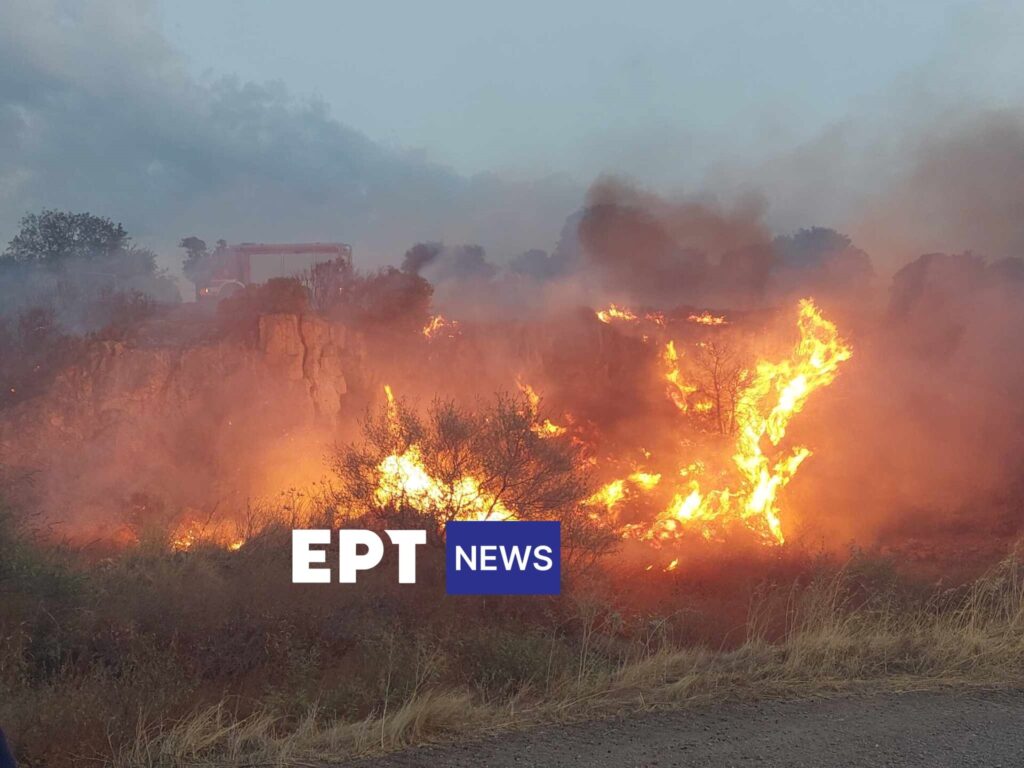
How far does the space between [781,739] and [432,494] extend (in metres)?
7.69

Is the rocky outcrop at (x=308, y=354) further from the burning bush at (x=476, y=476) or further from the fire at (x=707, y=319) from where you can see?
the burning bush at (x=476, y=476)

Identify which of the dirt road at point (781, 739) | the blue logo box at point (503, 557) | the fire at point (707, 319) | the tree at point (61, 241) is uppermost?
the tree at point (61, 241)

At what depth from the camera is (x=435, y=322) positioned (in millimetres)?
25922

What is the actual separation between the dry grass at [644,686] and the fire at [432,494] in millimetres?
4709

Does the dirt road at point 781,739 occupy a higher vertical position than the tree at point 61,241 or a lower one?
lower

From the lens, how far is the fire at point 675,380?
21688 mm

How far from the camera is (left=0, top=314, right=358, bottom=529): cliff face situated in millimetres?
20578

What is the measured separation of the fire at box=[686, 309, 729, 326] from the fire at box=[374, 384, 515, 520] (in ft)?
42.0

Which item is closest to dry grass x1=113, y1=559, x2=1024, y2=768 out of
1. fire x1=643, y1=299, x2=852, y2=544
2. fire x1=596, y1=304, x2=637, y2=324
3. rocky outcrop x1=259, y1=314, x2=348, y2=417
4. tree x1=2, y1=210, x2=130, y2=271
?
fire x1=643, y1=299, x2=852, y2=544

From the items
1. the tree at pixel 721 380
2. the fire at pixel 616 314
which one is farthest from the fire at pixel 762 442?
the fire at pixel 616 314

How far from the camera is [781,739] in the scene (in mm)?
5312

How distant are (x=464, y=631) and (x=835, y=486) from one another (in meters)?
16.7

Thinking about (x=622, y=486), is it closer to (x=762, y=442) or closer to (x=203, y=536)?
(x=762, y=442)

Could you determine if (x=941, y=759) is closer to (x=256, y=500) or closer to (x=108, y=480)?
(x=256, y=500)
